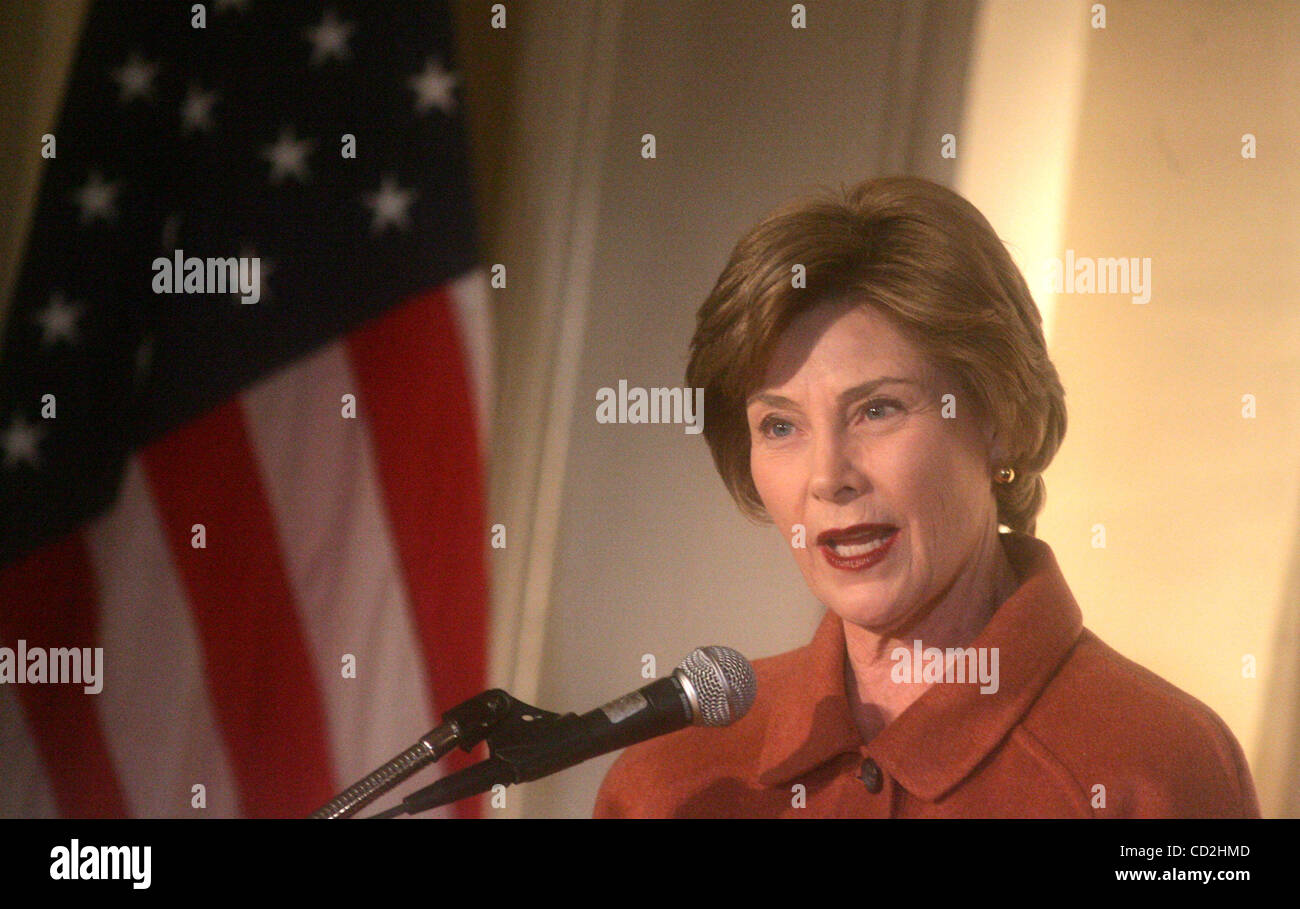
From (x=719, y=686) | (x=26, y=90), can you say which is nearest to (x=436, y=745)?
(x=719, y=686)

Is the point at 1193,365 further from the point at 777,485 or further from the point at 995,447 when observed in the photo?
the point at 777,485

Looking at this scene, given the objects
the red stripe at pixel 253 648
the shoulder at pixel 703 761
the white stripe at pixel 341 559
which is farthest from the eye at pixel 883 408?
the red stripe at pixel 253 648

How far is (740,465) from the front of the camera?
241cm

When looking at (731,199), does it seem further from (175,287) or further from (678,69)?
(175,287)

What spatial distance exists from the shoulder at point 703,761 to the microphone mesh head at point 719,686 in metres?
0.21

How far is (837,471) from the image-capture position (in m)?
2.22

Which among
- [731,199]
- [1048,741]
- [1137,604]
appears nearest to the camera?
[1048,741]

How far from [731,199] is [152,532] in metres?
1.33

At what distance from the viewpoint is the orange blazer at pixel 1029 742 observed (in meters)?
2.14

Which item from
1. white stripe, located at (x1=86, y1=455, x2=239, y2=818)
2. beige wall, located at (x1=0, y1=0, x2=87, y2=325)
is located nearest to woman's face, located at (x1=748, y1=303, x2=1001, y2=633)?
white stripe, located at (x1=86, y1=455, x2=239, y2=818)

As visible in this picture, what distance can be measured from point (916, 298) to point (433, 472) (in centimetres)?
100

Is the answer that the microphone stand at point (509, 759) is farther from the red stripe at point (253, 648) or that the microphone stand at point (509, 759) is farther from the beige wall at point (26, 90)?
the beige wall at point (26, 90)
